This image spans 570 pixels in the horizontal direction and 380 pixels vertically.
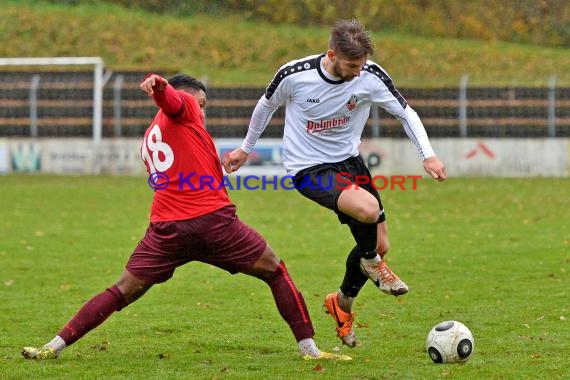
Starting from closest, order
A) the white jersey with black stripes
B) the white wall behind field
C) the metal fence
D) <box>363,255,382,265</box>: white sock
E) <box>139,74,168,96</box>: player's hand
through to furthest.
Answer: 1. <box>139,74,168,96</box>: player's hand
2. the white jersey with black stripes
3. <box>363,255,382,265</box>: white sock
4. the white wall behind field
5. the metal fence

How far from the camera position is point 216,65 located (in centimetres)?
3619

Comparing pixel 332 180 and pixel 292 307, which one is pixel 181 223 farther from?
pixel 332 180

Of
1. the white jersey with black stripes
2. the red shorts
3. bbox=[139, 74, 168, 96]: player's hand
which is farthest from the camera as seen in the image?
the white jersey with black stripes

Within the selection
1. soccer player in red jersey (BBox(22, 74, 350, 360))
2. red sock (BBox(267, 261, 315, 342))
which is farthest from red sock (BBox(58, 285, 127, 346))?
red sock (BBox(267, 261, 315, 342))

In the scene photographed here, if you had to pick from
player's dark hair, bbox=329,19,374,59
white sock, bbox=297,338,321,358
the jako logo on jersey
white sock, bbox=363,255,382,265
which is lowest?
white sock, bbox=297,338,321,358

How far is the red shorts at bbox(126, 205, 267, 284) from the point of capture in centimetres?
690

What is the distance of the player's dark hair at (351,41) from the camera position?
7.24 metres

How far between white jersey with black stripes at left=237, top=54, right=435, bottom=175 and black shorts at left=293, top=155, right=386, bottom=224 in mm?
56

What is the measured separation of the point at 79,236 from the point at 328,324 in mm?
7603

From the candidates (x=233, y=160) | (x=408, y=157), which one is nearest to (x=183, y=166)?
(x=233, y=160)

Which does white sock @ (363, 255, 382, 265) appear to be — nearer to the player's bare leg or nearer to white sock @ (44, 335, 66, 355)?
the player's bare leg

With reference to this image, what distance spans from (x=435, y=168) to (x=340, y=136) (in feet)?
2.83

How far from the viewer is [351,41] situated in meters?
7.24

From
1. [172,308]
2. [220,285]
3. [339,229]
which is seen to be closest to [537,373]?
[172,308]
